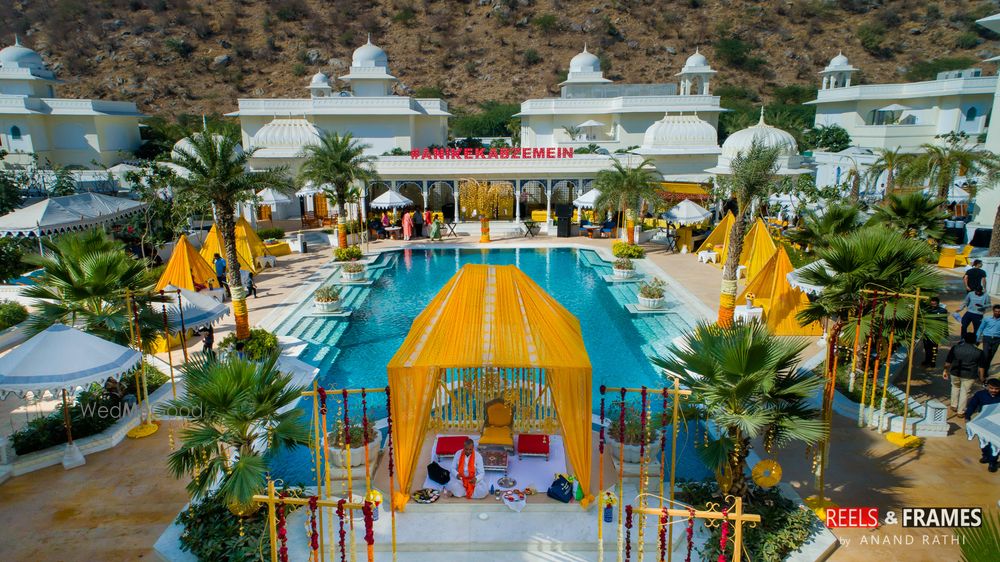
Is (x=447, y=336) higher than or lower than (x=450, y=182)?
lower

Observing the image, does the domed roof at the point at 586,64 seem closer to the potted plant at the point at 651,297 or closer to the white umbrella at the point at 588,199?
the white umbrella at the point at 588,199

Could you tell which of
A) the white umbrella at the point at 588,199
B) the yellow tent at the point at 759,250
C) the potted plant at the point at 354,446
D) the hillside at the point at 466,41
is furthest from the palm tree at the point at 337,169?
the hillside at the point at 466,41

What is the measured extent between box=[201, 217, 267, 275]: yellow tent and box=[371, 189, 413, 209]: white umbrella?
19.3 ft

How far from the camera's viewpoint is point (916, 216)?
13.6 metres

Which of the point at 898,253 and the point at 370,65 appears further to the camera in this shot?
the point at 370,65

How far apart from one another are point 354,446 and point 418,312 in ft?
29.2

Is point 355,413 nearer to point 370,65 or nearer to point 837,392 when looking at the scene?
point 837,392

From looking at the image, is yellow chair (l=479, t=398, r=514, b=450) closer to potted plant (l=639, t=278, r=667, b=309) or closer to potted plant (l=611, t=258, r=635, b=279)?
potted plant (l=639, t=278, r=667, b=309)

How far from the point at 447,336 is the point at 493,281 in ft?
3.92

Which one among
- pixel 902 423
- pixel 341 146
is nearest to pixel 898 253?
pixel 902 423

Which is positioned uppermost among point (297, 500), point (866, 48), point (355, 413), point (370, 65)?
Answer: point (866, 48)

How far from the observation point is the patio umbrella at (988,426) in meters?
7.07

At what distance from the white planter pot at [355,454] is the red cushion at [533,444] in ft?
6.91

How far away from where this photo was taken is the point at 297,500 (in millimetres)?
5895
